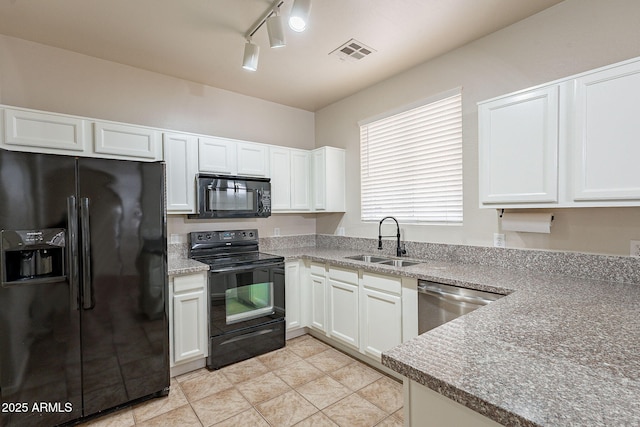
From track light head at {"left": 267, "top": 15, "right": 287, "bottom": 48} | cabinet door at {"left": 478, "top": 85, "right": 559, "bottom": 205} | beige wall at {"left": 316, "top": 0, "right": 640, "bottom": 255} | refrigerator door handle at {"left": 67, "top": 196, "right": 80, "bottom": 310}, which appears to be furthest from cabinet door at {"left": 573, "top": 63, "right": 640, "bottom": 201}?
refrigerator door handle at {"left": 67, "top": 196, "right": 80, "bottom": 310}

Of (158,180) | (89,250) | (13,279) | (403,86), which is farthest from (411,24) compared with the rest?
(13,279)

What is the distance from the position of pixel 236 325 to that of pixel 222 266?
0.56m

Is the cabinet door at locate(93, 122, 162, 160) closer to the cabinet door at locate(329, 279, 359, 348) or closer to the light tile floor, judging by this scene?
the light tile floor

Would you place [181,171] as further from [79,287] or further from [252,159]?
[79,287]

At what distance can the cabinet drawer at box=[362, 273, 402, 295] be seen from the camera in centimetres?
231

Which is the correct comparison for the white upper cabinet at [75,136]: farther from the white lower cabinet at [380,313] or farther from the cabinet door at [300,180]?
the white lower cabinet at [380,313]

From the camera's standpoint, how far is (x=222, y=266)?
2654mm

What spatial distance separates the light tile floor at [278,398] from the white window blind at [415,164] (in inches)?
59.3

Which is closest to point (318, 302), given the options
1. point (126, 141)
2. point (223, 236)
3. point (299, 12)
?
point (223, 236)

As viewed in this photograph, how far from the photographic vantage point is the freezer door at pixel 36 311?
5.79 feet

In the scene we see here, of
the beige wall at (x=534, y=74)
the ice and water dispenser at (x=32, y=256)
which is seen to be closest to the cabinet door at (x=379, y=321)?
the beige wall at (x=534, y=74)

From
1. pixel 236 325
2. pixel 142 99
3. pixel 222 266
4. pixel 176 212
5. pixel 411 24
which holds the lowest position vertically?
pixel 236 325

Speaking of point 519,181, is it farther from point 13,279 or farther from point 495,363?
point 13,279

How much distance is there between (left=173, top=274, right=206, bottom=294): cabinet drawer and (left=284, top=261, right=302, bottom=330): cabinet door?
2.77ft
